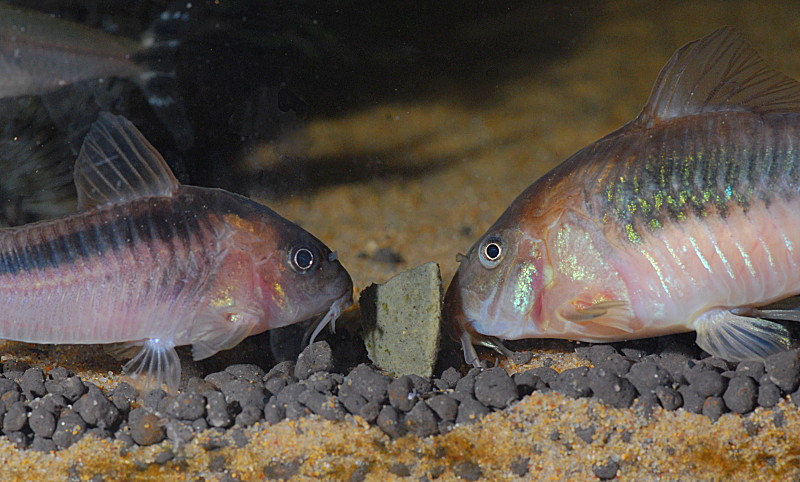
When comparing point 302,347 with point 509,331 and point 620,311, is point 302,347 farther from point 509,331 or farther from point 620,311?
point 620,311

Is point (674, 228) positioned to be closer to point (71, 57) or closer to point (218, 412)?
point (218, 412)

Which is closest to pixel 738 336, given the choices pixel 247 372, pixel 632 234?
pixel 632 234

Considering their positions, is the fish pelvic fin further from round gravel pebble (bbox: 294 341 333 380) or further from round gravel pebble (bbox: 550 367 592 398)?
round gravel pebble (bbox: 550 367 592 398)

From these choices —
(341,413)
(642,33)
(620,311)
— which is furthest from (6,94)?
(642,33)

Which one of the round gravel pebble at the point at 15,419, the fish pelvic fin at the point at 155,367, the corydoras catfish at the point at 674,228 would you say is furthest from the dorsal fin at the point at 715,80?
the round gravel pebble at the point at 15,419

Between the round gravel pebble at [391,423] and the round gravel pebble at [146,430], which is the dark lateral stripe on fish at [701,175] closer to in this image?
the round gravel pebble at [391,423]

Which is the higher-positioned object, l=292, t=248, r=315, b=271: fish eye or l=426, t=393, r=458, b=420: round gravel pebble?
l=292, t=248, r=315, b=271: fish eye

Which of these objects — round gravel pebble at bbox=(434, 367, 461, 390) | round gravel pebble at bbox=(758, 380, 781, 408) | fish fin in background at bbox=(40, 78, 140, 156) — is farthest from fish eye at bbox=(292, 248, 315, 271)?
round gravel pebble at bbox=(758, 380, 781, 408)
